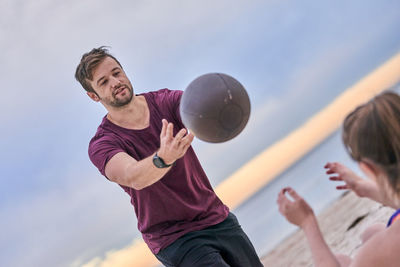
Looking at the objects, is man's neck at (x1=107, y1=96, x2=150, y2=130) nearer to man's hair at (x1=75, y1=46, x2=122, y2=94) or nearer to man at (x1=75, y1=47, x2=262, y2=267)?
man at (x1=75, y1=47, x2=262, y2=267)

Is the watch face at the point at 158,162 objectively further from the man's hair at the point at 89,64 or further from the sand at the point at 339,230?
the sand at the point at 339,230

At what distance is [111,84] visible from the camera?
3.64 metres

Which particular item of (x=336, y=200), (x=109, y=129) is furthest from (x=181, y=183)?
(x=336, y=200)

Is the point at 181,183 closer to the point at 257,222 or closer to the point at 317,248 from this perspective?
the point at 317,248

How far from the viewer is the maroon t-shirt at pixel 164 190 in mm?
3506

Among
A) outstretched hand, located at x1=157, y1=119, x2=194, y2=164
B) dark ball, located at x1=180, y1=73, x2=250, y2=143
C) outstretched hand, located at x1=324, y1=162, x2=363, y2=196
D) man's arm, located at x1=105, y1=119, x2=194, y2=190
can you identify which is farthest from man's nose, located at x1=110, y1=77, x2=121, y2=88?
outstretched hand, located at x1=324, y1=162, x2=363, y2=196

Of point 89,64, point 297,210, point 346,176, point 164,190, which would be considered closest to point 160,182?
point 164,190

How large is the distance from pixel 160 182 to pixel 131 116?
0.50 m

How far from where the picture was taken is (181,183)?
3.58 m

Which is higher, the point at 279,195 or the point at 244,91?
the point at 244,91

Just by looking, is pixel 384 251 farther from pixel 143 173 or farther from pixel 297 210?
pixel 143 173

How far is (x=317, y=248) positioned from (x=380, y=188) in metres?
0.33

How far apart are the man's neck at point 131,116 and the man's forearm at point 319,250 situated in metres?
1.86

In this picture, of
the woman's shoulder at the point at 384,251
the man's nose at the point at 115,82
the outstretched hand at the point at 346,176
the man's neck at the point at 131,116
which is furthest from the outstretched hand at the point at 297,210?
the man's nose at the point at 115,82
